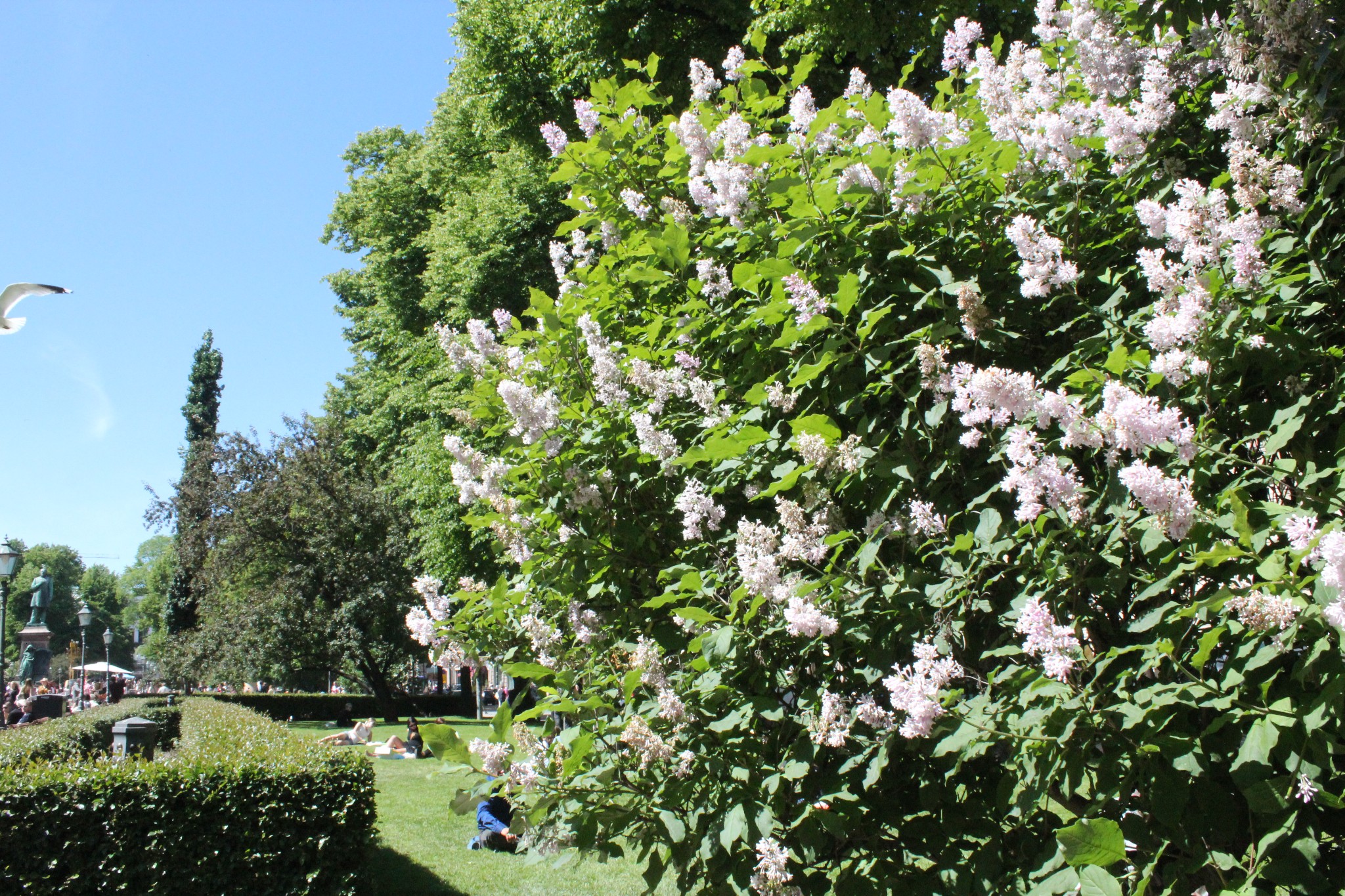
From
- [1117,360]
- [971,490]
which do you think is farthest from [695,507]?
[1117,360]

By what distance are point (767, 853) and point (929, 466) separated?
1192mm

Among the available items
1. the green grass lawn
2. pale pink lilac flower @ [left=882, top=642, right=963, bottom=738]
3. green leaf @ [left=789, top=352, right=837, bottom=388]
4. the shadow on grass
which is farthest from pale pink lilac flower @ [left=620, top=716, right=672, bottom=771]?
the shadow on grass

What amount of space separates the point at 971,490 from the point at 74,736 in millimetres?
14719

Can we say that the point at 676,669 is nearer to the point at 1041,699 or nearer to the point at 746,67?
the point at 1041,699

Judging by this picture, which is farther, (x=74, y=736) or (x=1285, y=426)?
(x=74, y=736)

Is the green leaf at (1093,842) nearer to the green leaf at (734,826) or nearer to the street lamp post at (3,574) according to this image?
the green leaf at (734,826)

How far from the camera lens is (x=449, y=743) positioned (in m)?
2.93

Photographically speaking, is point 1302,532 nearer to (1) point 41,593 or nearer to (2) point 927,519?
(2) point 927,519

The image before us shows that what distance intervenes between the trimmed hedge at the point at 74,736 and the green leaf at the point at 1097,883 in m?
8.91

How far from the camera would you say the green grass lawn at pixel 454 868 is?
8.66m

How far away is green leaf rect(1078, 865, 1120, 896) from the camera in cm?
179

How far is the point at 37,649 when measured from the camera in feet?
112

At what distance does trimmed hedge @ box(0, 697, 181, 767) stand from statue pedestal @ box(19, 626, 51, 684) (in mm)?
14022

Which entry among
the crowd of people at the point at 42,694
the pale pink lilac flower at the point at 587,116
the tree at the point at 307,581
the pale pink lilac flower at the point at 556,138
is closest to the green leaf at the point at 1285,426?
the pale pink lilac flower at the point at 587,116
